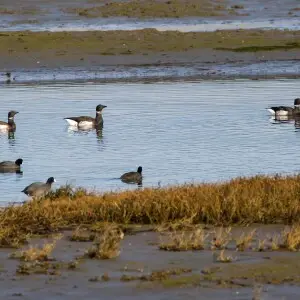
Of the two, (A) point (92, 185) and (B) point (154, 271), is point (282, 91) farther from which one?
(B) point (154, 271)

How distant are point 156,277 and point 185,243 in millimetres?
862

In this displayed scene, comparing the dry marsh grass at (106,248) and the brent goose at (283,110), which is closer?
the dry marsh grass at (106,248)

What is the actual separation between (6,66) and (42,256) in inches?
1014

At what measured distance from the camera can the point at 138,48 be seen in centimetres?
3575

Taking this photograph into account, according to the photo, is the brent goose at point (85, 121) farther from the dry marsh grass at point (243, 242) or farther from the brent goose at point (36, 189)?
the dry marsh grass at point (243, 242)

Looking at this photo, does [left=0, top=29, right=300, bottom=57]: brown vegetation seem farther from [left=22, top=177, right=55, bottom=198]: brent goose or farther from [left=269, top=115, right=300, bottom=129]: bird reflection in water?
[left=22, top=177, right=55, bottom=198]: brent goose

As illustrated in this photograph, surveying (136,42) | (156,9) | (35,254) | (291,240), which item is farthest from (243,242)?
(156,9)

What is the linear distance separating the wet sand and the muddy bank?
25.2 metres

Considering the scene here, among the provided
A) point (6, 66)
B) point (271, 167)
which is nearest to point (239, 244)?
point (271, 167)

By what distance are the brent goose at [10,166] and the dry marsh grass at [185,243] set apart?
25.9 ft

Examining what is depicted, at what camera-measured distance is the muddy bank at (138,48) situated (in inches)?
1341

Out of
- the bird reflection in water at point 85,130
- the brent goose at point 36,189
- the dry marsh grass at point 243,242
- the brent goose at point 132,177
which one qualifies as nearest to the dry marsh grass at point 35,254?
the dry marsh grass at point 243,242

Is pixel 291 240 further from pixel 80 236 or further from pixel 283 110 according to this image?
pixel 283 110

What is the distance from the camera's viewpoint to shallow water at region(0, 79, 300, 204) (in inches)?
622
